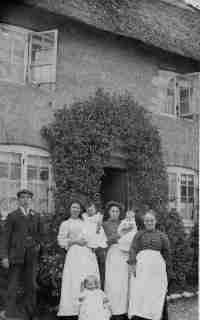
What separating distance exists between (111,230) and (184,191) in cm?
528

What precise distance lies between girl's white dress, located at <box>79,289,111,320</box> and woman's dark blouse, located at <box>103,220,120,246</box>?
3.55 feet

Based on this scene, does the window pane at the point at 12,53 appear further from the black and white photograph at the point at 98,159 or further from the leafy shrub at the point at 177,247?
the leafy shrub at the point at 177,247

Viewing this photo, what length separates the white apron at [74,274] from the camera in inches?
276

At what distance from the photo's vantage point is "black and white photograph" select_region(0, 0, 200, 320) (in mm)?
7129

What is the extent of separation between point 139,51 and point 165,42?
0.69m

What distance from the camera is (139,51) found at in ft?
39.2

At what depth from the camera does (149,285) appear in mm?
6965

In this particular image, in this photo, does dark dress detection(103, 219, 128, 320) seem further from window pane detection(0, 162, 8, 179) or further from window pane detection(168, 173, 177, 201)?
window pane detection(168, 173, 177, 201)

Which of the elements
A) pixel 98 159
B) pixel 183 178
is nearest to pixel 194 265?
pixel 183 178

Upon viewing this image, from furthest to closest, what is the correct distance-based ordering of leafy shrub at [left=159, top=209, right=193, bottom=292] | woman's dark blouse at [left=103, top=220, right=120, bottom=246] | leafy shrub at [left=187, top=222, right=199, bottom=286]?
leafy shrub at [left=187, top=222, right=199, bottom=286]
leafy shrub at [left=159, top=209, right=193, bottom=292]
woman's dark blouse at [left=103, top=220, right=120, bottom=246]

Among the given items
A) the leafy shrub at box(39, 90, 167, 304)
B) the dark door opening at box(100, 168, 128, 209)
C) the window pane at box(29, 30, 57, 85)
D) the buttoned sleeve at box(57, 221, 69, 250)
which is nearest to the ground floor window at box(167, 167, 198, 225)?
the leafy shrub at box(39, 90, 167, 304)

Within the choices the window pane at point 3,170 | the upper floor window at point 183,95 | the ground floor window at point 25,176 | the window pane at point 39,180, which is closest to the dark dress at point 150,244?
the ground floor window at point 25,176

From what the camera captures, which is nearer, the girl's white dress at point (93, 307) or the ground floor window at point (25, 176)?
the girl's white dress at point (93, 307)

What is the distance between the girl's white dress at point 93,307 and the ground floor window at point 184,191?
18.9 ft
